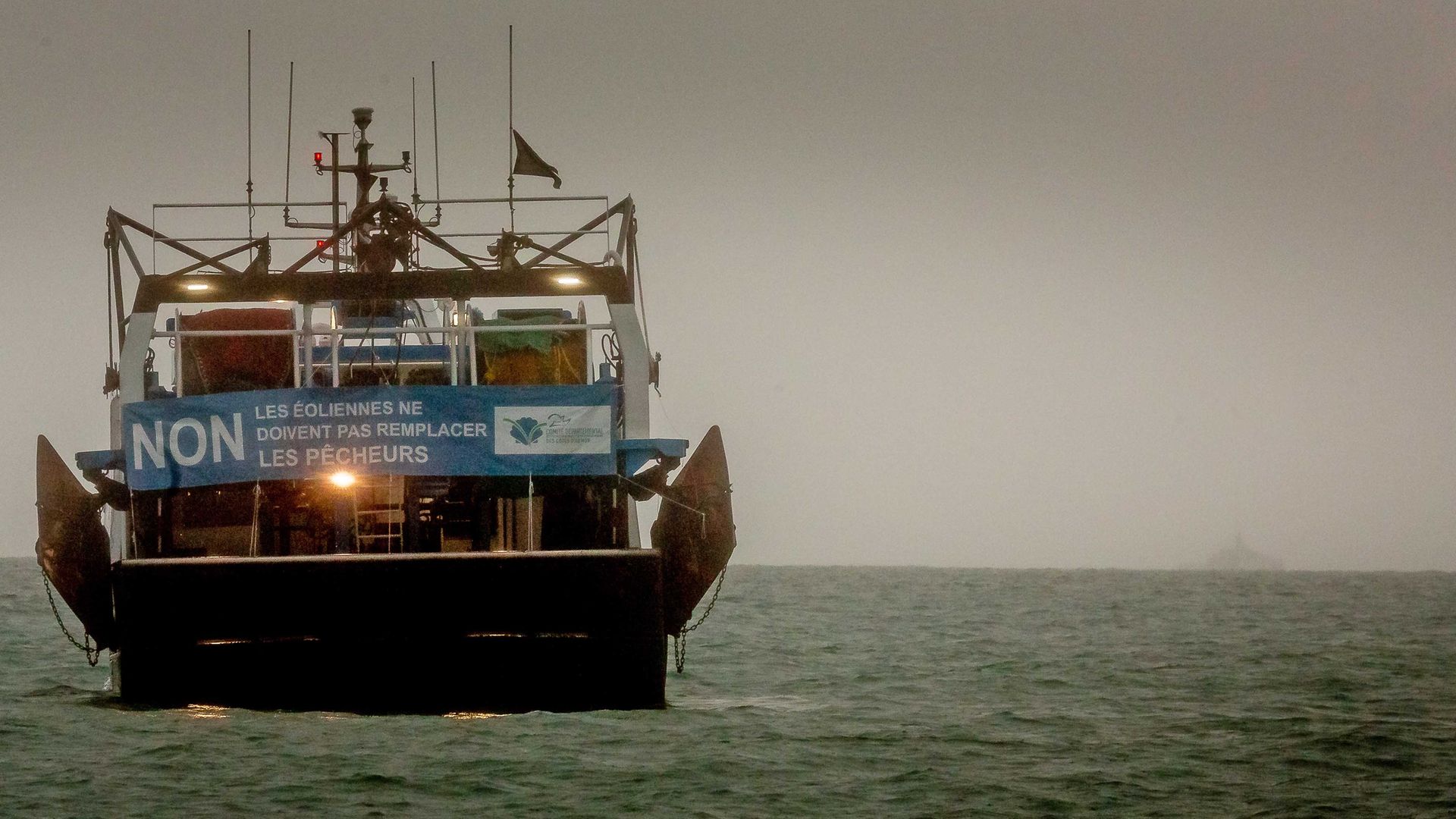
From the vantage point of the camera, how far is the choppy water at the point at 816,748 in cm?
1533

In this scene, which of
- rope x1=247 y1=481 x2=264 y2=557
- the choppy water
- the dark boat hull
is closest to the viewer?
the choppy water

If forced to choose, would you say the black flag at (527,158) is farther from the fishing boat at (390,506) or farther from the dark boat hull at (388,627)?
the dark boat hull at (388,627)

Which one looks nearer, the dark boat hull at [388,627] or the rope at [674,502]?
the dark boat hull at [388,627]

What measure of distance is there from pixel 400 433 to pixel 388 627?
2.10 meters

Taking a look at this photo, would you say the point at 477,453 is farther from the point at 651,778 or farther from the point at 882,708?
the point at 882,708

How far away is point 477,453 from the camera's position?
1866 cm

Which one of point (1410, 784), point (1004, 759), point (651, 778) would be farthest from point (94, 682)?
point (1410, 784)

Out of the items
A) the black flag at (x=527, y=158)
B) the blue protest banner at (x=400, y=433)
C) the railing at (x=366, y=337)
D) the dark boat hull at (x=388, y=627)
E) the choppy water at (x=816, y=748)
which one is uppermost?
the black flag at (x=527, y=158)

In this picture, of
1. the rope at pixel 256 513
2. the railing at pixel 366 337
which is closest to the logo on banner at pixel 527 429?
the railing at pixel 366 337

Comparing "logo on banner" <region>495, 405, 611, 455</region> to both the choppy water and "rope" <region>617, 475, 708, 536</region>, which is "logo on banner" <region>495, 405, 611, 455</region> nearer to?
"rope" <region>617, 475, 708, 536</region>

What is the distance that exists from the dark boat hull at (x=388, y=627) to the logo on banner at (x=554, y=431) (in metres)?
1.24

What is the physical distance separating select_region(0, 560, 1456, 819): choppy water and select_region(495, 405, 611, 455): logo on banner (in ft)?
10.1

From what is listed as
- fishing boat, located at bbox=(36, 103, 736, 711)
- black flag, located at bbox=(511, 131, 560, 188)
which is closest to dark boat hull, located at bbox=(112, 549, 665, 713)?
fishing boat, located at bbox=(36, 103, 736, 711)

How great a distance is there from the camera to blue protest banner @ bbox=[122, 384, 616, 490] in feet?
61.0
